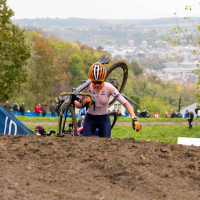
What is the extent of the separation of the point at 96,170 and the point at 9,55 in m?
23.2

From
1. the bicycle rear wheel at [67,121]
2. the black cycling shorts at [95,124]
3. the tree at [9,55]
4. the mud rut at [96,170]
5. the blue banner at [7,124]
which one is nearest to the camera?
the mud rut at [96,170]

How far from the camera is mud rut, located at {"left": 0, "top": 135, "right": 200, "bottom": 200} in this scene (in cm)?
393

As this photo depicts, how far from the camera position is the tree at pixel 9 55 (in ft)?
82.4

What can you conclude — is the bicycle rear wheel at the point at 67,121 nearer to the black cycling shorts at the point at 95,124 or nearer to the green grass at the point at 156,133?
the black cycling shorts at the point at 95,124

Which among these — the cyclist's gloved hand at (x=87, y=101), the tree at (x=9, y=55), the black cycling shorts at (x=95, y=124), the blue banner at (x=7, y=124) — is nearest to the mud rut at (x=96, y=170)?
the cyclist's gloved hand at (x=87, y=101)

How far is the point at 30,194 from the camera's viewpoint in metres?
3.80

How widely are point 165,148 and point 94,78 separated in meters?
2.39

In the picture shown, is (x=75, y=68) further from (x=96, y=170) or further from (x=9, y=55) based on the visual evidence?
(x=96, y=170)

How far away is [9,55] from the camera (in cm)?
2648

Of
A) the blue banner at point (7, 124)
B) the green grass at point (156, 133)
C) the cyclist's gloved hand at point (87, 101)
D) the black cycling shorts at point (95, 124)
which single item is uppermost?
the cyclist's gloved hand at point (87, 101)

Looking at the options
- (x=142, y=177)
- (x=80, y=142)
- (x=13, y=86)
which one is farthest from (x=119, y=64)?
(x=13, y=86)

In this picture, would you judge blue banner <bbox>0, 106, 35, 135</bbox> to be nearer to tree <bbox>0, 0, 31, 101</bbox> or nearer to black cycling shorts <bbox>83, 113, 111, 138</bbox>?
black cycling shorts <bbox>83, 113, 111, 138</bbox>

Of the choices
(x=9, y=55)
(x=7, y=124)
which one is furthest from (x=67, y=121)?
(x=9, y=55)

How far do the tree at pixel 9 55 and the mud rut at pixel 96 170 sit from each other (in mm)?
19782
